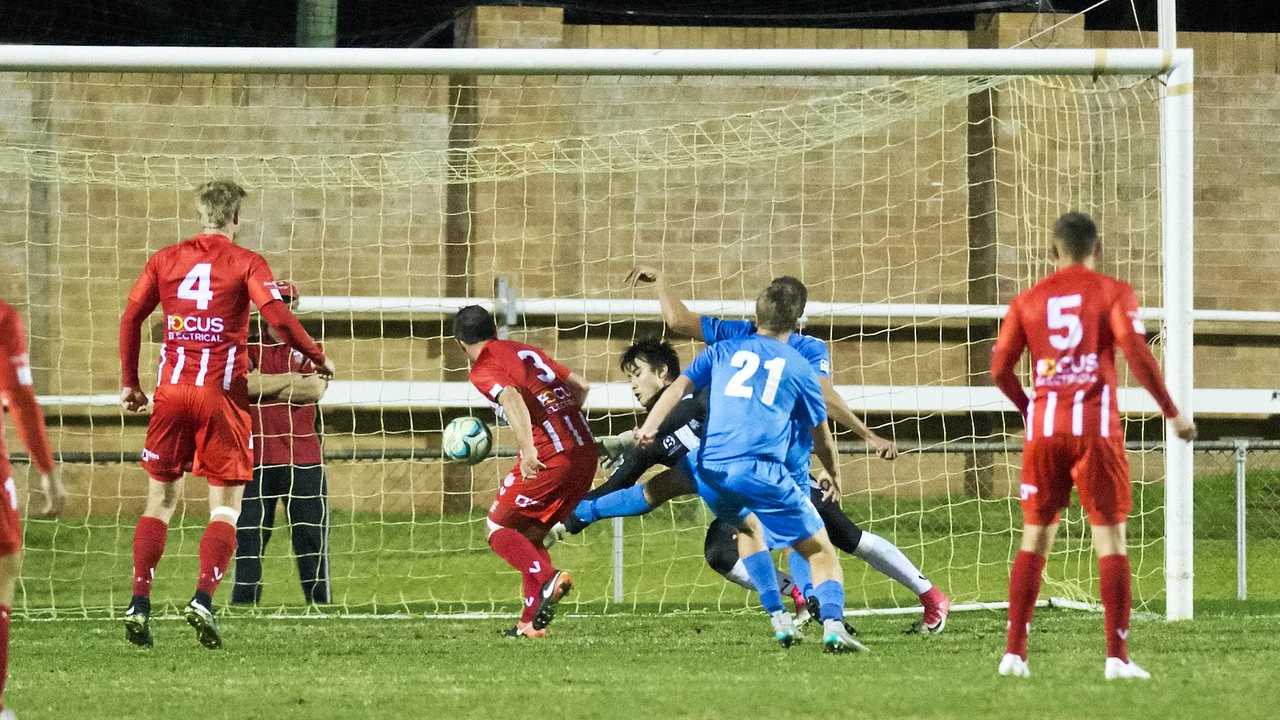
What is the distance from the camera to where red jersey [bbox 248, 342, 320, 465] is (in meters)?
8.82

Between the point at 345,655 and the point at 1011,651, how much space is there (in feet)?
8.87

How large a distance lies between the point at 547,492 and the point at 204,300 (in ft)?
5.75

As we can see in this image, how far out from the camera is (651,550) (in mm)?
12148

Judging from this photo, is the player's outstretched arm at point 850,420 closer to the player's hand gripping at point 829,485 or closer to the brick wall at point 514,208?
the player's hand gripping at point 829,485

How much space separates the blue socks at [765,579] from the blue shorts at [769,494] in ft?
0.67

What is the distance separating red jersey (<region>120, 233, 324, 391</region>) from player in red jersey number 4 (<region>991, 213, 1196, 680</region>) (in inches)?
122

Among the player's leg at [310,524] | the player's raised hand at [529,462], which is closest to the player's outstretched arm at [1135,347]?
the player's raised hand at [529,462]

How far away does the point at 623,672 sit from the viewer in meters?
5.75

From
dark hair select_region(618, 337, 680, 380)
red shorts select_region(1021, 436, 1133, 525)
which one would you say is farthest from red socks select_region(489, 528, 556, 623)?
red shorts select_region(1021, 436, 1133, 525)

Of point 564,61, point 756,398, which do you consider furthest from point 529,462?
point 564,61

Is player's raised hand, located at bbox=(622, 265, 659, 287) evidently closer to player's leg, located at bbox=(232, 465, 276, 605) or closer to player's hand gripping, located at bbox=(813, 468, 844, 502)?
player's hand gripping, located at bbox=(813, 468, 844, 502)

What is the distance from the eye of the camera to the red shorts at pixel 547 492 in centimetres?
732

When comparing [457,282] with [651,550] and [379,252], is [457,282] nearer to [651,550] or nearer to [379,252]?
[379,252]

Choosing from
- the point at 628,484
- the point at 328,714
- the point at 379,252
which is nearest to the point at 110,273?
the point at 379,252
